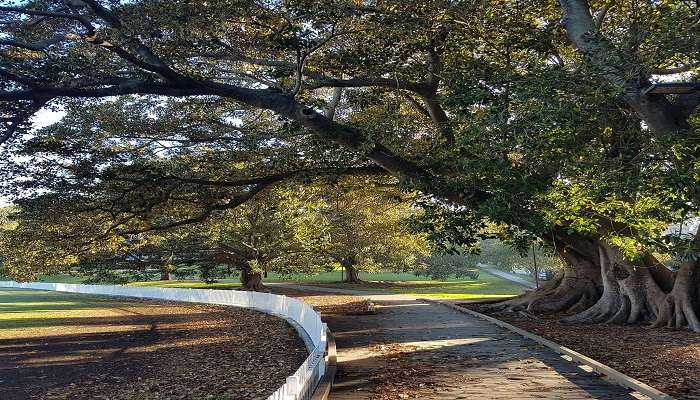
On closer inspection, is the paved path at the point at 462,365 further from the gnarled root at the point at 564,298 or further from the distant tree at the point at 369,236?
the distant tree at the point at 369,236

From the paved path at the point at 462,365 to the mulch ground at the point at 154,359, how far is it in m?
1.74

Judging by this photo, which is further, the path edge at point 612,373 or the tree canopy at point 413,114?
the tree canopy at point 413,114

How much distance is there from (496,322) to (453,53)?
7.98 meters

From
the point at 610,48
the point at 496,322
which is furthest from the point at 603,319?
the point at 610,48

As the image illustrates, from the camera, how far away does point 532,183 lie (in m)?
12.4

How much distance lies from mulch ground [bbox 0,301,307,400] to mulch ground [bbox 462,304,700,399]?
21.1 feet

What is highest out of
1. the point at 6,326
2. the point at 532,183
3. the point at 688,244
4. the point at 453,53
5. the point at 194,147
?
the point at 453,53

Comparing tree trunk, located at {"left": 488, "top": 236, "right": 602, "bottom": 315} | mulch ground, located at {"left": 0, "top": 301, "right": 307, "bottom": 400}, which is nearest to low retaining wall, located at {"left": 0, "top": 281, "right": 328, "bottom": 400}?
mulch ground, located at {"left": 0, "top": 301, "right": 307, "bottom": 400}

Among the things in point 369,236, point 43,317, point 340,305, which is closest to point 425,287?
point 369,236

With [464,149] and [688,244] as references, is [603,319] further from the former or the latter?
[464,149]

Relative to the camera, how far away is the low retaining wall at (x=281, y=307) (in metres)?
6.59

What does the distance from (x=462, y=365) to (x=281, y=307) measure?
13048 millimetres

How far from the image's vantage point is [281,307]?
73.4ft

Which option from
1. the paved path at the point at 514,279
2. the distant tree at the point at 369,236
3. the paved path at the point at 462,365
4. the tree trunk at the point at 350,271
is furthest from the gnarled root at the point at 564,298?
the paved path at the point at 514,279
